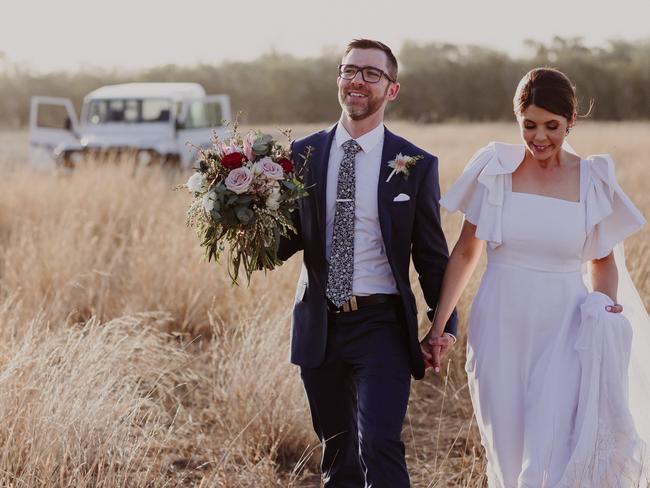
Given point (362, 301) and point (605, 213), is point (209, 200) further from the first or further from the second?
point (605, 213)

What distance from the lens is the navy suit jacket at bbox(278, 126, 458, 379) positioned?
133 inches

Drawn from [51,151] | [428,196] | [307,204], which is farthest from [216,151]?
[51,151]

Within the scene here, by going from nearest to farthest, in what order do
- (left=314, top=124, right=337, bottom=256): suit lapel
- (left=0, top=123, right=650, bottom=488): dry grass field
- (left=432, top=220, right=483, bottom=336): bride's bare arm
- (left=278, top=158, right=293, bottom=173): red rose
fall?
(left=278, top=158, right=293, bottom=173): red rose → (left=314, top=124, right=337, bottom=256): suit lapel → (left=432, top=220, right=483, bottom=336): bride's bare arm → (left=0, top=123, right=650, bottom=488): dry grass field

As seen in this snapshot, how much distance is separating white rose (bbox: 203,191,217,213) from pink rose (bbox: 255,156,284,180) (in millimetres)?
183

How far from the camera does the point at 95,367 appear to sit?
13.7 ft

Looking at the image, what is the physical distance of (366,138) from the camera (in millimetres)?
3480

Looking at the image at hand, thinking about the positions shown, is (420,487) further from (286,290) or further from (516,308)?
(286,290)

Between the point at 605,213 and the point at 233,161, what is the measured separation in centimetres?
140

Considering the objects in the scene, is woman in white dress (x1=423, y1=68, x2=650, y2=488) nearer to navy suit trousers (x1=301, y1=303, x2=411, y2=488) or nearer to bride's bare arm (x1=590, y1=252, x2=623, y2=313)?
bride's bare arm (x1=590, y1=252, x2=623, y2=313)

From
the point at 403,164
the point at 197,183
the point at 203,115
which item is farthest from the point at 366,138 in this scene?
the point at 203,115

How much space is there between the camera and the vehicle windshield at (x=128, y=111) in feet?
49.3

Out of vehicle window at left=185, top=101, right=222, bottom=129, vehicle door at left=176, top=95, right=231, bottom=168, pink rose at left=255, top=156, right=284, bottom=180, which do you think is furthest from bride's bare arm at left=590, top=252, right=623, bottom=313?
vehicle window at left=185, top=101, right=222, bottom=129

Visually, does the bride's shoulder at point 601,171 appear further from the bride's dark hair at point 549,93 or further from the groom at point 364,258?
the groom at point 364,258

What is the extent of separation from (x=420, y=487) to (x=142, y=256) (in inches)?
139
